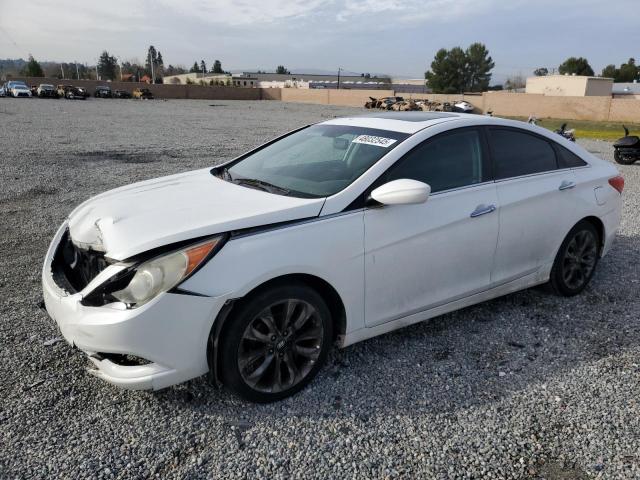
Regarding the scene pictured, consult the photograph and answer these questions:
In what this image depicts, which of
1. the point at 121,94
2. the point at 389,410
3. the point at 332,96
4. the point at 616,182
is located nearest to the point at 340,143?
the point at 389,410

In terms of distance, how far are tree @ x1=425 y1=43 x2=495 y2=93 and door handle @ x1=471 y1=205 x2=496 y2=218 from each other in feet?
297

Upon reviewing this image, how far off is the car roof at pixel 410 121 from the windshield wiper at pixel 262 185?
0.93m

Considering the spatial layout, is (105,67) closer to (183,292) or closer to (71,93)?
(71,93)

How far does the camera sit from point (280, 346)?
9.93 ft

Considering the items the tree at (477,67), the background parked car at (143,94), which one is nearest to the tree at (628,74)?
the tree at (477,67)

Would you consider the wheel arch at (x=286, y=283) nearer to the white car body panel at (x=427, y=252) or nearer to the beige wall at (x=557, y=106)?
the white car body panel at (x=427, y=252)

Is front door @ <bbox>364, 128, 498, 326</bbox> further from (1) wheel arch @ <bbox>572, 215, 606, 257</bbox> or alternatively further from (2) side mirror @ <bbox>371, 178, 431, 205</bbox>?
(1) wheel arch @ <bbox>572, 215, 606, 257</bbox>

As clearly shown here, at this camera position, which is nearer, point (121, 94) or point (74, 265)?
point (74, 265)

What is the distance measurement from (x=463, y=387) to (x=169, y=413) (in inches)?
70.2

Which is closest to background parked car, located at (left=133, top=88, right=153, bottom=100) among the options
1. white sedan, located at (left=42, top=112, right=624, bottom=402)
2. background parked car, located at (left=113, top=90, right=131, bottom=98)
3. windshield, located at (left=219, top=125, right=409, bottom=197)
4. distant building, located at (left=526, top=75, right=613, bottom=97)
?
background parked car, located at (left=113, top=90, right=131, bottom=98)

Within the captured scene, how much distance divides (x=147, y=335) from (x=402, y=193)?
1.63 m

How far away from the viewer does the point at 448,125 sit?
3.82 meters

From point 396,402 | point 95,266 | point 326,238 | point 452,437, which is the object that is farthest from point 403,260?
point 95,266

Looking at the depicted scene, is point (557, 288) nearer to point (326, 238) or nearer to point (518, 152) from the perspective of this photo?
point (518, 152)
